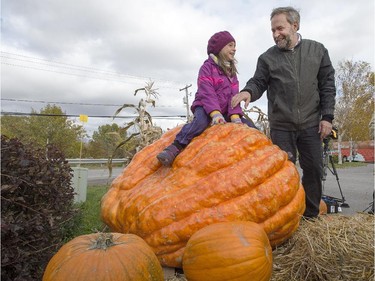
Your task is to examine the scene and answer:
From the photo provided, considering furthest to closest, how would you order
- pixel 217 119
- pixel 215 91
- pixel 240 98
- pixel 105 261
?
pixel 215 91 → pixel 240 98 → pixel 217 119 → pixel 105 261

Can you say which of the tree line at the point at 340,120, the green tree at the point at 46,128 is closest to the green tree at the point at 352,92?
the tree line at the point at 340,120

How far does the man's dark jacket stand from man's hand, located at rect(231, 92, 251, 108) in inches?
6.7

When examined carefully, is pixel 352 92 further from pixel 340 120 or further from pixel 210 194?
pixel 210 194

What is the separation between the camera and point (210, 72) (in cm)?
335

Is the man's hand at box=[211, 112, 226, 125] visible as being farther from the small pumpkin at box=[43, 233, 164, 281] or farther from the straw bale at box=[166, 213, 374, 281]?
the small pumpkin at box=[43, 233, 164, 281]

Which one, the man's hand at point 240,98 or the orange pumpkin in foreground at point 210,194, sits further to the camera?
the man's hand at point 240,98

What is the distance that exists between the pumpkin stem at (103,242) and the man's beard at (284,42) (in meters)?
2.55

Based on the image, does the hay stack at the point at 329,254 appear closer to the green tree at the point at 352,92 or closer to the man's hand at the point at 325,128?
the man's hand at the point at 325,128

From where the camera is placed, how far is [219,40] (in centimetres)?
346

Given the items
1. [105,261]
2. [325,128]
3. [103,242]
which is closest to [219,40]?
[325,128]

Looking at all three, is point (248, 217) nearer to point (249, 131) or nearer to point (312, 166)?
point (249, 131)

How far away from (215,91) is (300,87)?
2.74 feet

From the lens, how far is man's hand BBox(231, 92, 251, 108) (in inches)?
125

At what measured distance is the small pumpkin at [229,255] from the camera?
172 centimetres
